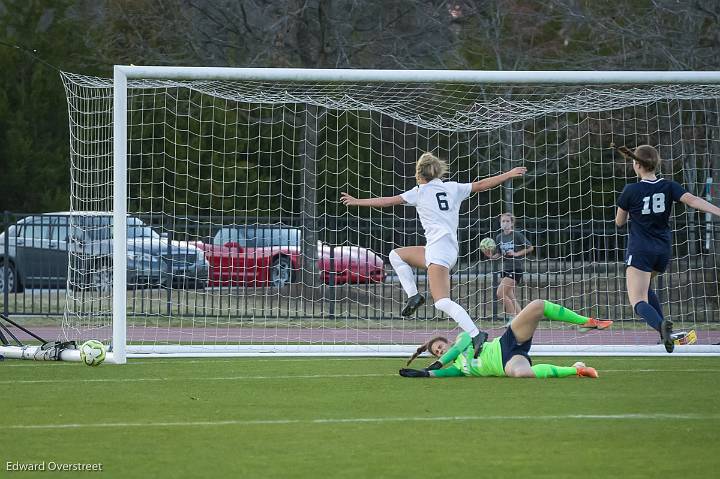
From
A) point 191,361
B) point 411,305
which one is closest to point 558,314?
point 411,305

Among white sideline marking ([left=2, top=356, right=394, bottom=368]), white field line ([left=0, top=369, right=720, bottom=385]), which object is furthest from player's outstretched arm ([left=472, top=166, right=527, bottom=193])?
white sideline marking ([left=2, top=356, right=394, bottom=368])

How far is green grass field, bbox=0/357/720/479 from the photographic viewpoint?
264 inches

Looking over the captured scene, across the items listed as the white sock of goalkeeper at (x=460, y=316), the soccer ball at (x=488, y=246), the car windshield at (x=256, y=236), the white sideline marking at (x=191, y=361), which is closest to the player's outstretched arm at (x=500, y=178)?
the white sock of goalkeeper at (x=460, y=316)

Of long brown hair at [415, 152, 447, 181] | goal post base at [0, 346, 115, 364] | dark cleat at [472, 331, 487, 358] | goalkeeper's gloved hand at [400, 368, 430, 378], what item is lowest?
goalkeeper's gloved hand at [400, 368, 430, 378]

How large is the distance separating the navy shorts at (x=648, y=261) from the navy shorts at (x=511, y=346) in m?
1.88

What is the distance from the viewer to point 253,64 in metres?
24.7

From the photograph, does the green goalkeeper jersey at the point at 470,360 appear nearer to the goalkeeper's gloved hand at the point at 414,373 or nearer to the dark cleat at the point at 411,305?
the goalkeeper's gloved hand at the point at 414,373

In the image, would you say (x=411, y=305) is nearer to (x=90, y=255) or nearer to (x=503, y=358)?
(x=503, y=358)

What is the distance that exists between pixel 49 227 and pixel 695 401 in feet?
47.8

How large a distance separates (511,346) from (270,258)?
959cm

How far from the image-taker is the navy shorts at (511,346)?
10.7 meters

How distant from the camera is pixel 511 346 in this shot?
10812 mm

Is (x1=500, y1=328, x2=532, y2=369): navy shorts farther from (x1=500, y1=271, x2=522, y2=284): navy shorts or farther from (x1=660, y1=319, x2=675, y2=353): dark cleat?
(x1=500, y1=271, x2=522, y2=284): navy shorts

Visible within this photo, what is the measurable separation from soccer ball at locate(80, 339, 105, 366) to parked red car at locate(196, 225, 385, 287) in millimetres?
7071
